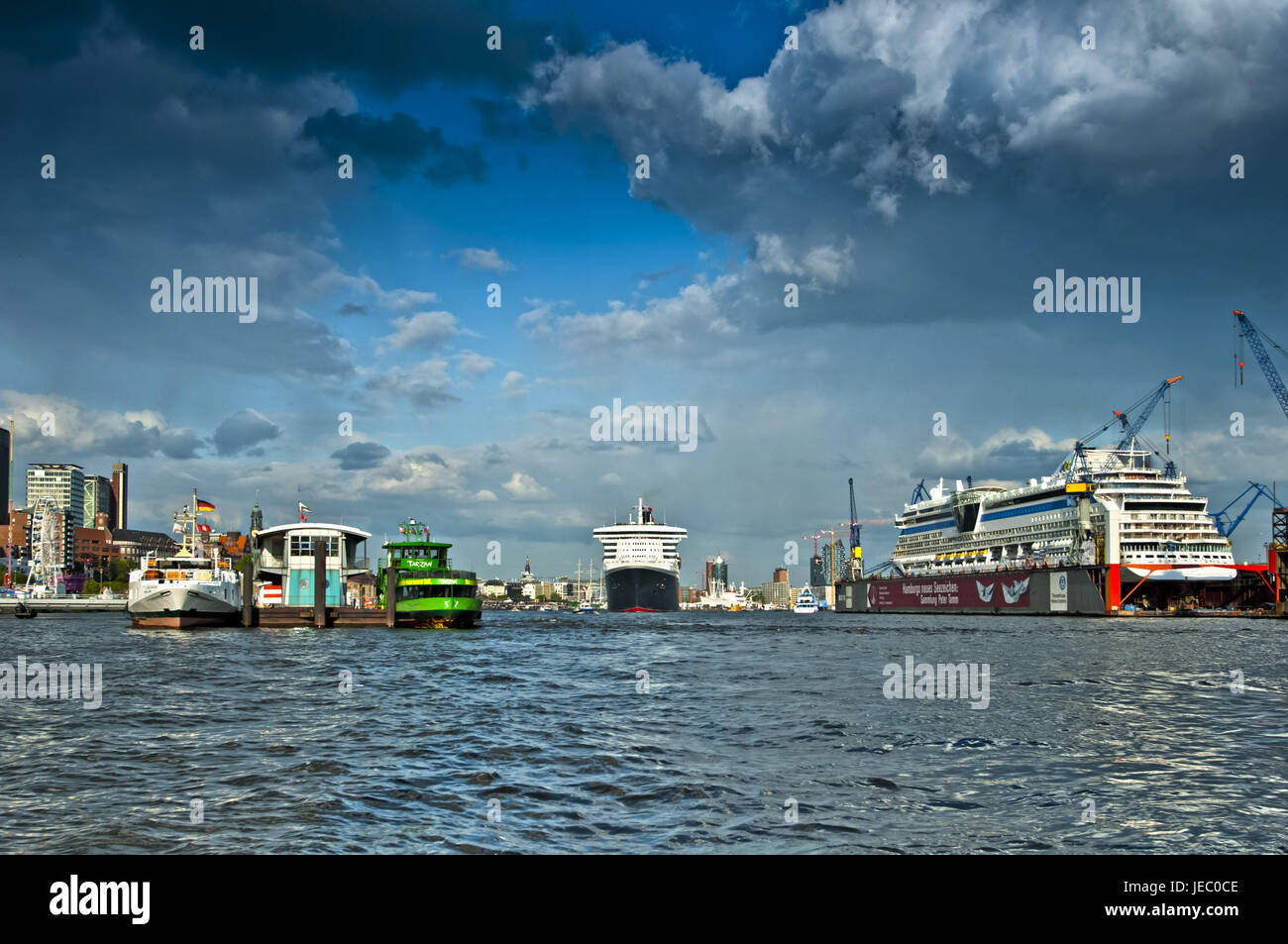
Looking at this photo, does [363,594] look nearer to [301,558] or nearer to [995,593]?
[301,558]

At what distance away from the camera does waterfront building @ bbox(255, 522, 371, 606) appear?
3962 inches

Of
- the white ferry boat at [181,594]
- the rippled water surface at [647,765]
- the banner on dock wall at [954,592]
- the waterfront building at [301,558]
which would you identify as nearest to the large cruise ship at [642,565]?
the banner on dock wall at [954,592]

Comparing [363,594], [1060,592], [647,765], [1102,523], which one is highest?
[1102,523]

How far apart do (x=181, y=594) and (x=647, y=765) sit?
6922cm

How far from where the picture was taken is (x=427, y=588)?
282 ft

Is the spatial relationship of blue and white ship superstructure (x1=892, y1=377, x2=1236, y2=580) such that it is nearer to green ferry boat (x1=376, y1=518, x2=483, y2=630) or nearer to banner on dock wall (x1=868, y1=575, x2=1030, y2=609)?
banner on dock wall (x1=868, y1=575, x2=1030, y2=609)

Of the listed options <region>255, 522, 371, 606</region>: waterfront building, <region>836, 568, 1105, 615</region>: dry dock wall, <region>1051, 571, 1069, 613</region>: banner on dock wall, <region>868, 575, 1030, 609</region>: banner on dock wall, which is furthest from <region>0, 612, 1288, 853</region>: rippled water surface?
<region>868, 575, 1030, 609</region>: banner on dock wall

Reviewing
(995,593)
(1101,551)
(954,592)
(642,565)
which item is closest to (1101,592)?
(1101,551)

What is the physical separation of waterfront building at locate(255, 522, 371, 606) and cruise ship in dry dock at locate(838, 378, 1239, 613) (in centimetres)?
8776

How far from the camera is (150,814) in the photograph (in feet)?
42.8
